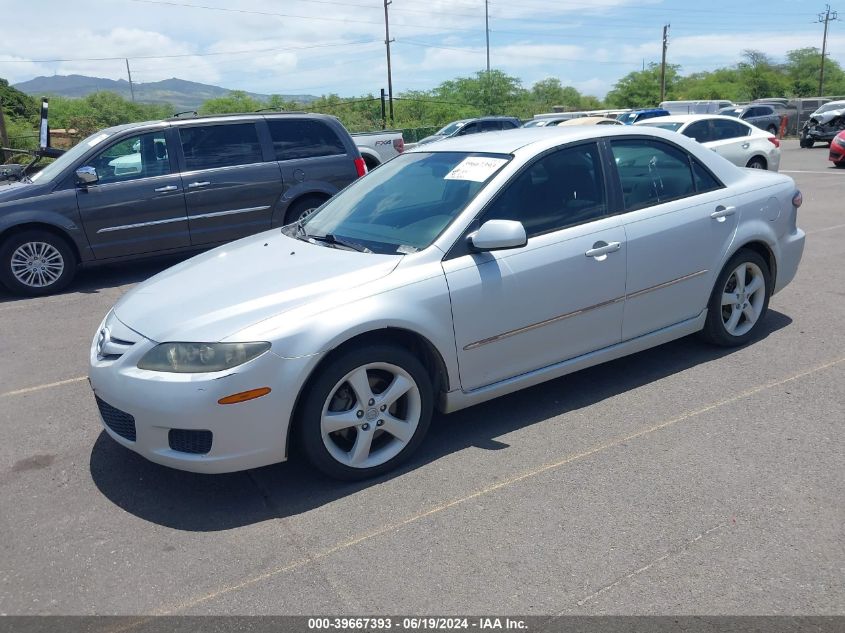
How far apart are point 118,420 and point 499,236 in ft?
6.86

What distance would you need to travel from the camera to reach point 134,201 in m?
8.49

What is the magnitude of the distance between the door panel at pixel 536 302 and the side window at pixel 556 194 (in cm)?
9

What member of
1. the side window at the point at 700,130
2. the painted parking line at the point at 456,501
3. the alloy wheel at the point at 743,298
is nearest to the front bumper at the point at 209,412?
the painted parking line at the point at 456,501

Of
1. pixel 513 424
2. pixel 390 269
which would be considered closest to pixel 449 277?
pixel 390 269

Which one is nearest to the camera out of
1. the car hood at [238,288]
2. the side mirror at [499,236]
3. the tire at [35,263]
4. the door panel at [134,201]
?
the car hood at [238,288]

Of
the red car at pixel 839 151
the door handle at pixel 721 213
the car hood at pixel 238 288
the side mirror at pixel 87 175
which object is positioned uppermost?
the side mirror at pixel 87 175

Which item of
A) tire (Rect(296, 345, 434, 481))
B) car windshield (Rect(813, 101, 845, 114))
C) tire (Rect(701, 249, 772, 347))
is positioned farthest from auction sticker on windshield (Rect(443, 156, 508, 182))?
car windshield (Rect(813, 101, 845, 114))

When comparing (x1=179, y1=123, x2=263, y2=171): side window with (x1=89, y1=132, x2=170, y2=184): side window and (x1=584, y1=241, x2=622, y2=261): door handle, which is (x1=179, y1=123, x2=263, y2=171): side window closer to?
(x1=89, y1=132, x2=170, y2=184): side window

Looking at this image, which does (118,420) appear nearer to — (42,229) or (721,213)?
(721,213)

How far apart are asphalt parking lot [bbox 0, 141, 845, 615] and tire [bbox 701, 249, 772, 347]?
0.27 meters

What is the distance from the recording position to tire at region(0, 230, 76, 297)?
8.12m

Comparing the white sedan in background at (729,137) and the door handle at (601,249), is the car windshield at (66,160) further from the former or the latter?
the white sedan in background at (729,137)

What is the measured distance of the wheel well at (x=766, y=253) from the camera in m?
5.37

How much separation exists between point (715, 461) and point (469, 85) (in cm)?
7385
